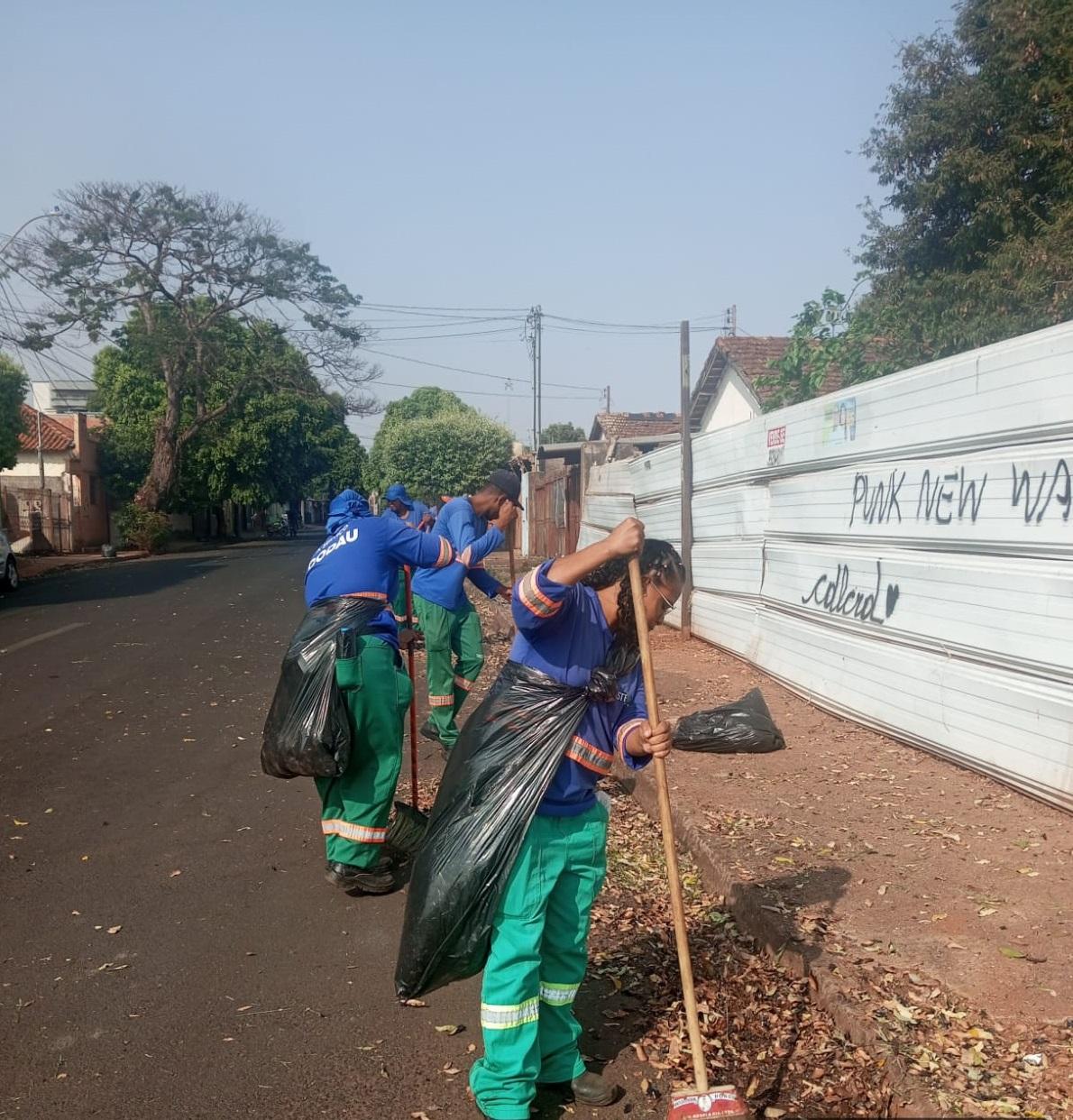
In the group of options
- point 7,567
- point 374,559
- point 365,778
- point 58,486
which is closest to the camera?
point 365,778

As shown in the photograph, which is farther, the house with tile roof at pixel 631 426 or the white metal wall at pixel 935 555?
the house with tile roof at pixel 631 426

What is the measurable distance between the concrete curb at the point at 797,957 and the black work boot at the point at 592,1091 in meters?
0.82

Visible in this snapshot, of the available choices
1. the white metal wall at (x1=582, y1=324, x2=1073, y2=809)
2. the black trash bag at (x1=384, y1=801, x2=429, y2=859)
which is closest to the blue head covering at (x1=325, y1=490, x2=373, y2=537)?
the black trash bag at (x1=384, y1=801, x2=429, y2=859)

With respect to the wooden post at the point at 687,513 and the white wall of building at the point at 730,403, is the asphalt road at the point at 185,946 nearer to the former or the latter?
the wooden post at the point at 687,513

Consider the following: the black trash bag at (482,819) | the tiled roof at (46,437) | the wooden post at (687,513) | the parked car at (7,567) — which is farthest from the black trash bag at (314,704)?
the tiled roof at (46,437)

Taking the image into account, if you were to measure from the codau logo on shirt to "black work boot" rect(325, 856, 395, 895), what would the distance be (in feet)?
4.60

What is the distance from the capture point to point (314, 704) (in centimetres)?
463

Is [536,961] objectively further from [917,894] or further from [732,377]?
[732,377]

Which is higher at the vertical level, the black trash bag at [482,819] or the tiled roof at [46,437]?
the tiled roof at [46,437]

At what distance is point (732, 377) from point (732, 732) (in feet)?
67.6

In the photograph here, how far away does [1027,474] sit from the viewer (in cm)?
541

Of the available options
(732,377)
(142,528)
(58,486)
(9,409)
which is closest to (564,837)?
(732,377)

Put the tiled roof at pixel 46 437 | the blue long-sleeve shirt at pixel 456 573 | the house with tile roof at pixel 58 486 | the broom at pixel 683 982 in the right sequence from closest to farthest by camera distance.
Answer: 1. the broom at pixel 683 982
2. the blue long-sleeve shirt at pixel 456 573
3. the house with tile roof at pixel 58 486
4. the tiled roof at pixel 46 437

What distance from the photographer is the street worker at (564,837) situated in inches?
114
